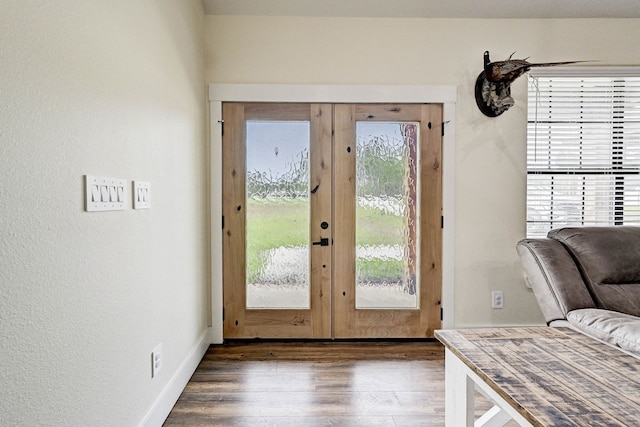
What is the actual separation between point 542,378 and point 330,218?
2.10 meters

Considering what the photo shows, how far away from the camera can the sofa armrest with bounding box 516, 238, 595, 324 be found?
1786 millimetres

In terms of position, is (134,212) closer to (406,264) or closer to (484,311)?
(406,264)

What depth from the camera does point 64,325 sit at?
1.14m

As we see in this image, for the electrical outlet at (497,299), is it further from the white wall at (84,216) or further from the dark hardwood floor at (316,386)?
the white wall at (84,216)

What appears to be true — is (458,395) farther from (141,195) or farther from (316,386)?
(141,195)

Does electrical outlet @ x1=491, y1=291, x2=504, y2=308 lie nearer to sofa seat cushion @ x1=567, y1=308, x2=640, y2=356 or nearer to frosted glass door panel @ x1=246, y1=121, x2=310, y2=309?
sofa seat cushion @ x1=567, y1=308, x2=640, y2=356

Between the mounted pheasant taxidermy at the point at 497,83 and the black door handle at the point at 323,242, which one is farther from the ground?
the mounted pheasant taxidermy at the point at 497,83

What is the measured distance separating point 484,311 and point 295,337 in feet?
4.97

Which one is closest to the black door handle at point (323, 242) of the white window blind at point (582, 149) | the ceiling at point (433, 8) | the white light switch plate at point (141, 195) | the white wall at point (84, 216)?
the white wall at point (84, 216)

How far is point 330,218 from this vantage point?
304 centimetres

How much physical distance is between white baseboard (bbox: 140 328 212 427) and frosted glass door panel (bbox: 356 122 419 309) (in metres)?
1.22

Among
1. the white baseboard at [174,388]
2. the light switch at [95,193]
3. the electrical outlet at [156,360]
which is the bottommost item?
the white baseboard at [174,388]

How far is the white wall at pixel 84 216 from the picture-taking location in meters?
0.96

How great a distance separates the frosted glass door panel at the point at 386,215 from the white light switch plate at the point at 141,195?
167 centimetres
